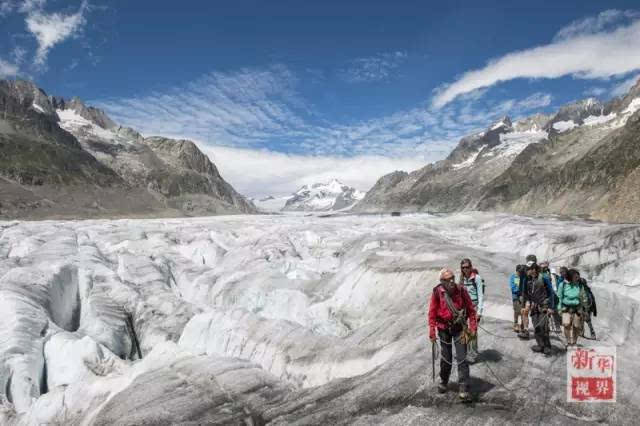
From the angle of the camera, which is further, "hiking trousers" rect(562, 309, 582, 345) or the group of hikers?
"hiking trousers" rect(562, 309, 582, 345)

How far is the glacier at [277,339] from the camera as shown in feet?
39.6

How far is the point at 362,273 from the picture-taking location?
33750mm

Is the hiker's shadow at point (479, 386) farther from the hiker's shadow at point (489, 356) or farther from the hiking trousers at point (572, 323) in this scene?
the hiking trousers at point (572, 323)

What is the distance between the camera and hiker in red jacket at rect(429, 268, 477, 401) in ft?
35.3

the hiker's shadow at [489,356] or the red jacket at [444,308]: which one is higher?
the red jacket at [444,308]

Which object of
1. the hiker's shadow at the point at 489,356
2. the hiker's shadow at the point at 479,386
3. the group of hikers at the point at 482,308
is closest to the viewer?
the group of hikers at the point at 482,308

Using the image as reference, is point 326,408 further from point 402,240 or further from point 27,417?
point 402,240

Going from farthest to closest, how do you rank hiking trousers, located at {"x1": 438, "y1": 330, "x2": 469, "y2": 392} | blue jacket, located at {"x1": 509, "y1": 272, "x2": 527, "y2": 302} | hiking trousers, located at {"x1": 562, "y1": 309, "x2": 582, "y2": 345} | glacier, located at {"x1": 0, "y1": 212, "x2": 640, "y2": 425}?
blue jacket, located at {"x1": 509, "y1": 272, "x2": 527, "y2": 302} < hiking trousers, located at {"x1": 562, "y1": 309, "x2": 582, "y2": 345} < glacier, located at {"x1": 0, "y1": 212, "x2": 640, "y2": 425} < hiking trousers, located at {"x1": 438, "y1": 330, "x2": 469, "y2": 392}

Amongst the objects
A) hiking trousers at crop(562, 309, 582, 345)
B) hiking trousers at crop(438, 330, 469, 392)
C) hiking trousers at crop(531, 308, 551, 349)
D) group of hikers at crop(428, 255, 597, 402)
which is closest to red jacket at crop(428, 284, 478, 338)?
group of hikers at crop(428, 255, 597, 402)

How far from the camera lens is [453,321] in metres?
10.8

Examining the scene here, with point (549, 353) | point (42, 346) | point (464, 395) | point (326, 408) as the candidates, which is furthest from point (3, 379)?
point (549, 353)

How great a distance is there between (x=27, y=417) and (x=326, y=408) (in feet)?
38.4

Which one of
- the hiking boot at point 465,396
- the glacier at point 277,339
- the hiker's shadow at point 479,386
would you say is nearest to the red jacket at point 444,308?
the hiking boot at point 465,396

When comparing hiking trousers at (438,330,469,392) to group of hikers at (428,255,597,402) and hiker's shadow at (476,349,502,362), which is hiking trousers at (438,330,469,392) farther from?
hiker's shadow at (476,349,502,362)
